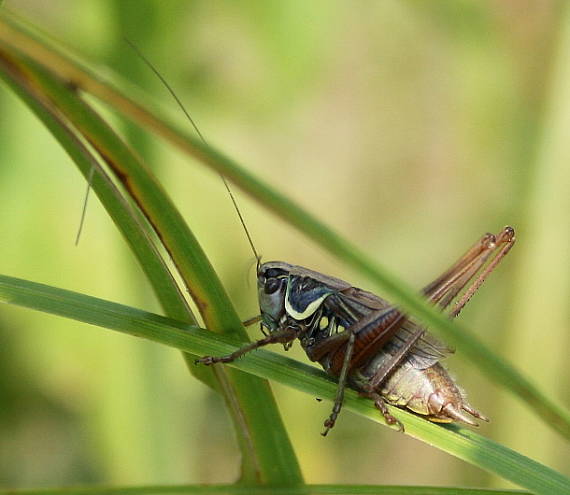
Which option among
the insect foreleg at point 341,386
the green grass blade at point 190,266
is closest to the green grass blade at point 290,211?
the green grass blade at point 190,266

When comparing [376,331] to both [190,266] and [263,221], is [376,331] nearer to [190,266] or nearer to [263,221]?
[190,266]

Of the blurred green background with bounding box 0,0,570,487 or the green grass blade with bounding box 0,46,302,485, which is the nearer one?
the green grass blade with bounding box 0,46,302,485

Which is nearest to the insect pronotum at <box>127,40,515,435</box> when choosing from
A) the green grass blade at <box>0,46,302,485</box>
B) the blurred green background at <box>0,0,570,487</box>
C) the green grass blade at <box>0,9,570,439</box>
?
the green grass blade at <box>0,46,302,485</box>

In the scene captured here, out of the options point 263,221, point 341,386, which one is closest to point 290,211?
point 341,386

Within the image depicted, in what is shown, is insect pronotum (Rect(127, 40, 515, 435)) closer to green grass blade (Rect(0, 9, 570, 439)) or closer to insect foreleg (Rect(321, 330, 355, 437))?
insect foreleg (Rect(321, 330, 355, 437))

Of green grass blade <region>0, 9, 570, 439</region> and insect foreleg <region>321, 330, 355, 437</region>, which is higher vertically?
green grass blade <region>0, 9, 570, 439</region>

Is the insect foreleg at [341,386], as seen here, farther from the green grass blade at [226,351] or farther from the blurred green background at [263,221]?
the blurred green background at [263,221]

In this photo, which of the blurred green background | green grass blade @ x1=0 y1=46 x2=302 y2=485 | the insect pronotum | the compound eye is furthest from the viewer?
the blurred green background
